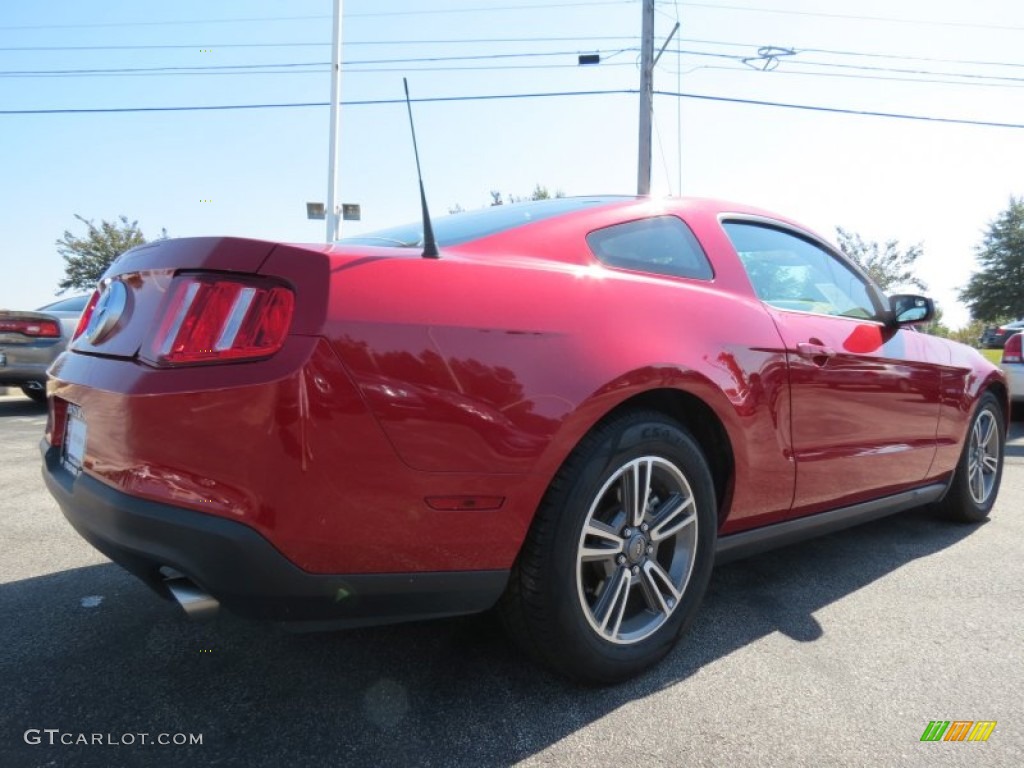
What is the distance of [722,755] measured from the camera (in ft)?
5.83

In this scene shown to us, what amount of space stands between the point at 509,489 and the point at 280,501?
0.54 metres

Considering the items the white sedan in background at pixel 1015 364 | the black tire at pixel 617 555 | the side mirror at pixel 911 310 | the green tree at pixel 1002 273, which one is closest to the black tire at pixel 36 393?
the black tire at pixel 617 555

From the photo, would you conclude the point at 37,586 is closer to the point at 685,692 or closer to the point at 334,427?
the point at 334,427

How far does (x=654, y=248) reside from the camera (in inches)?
93.7

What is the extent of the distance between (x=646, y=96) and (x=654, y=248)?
13635mm

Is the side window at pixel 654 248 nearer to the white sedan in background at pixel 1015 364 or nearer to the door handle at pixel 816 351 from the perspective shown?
the door handle at pixel 816 351

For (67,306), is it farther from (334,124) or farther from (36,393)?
(334,124)

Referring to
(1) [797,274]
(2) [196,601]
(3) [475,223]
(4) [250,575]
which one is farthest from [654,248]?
(2) [196,601]

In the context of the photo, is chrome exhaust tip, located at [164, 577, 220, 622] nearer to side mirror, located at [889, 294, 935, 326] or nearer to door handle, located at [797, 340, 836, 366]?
door handle, located at [797, 340, 836, 366]

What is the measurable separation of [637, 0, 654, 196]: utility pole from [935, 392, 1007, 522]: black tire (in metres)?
11.1

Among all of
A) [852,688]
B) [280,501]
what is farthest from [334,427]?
[852,688]

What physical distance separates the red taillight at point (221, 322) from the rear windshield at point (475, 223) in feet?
1.62

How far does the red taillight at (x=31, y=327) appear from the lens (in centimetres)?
757

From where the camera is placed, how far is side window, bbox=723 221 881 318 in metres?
2.72
